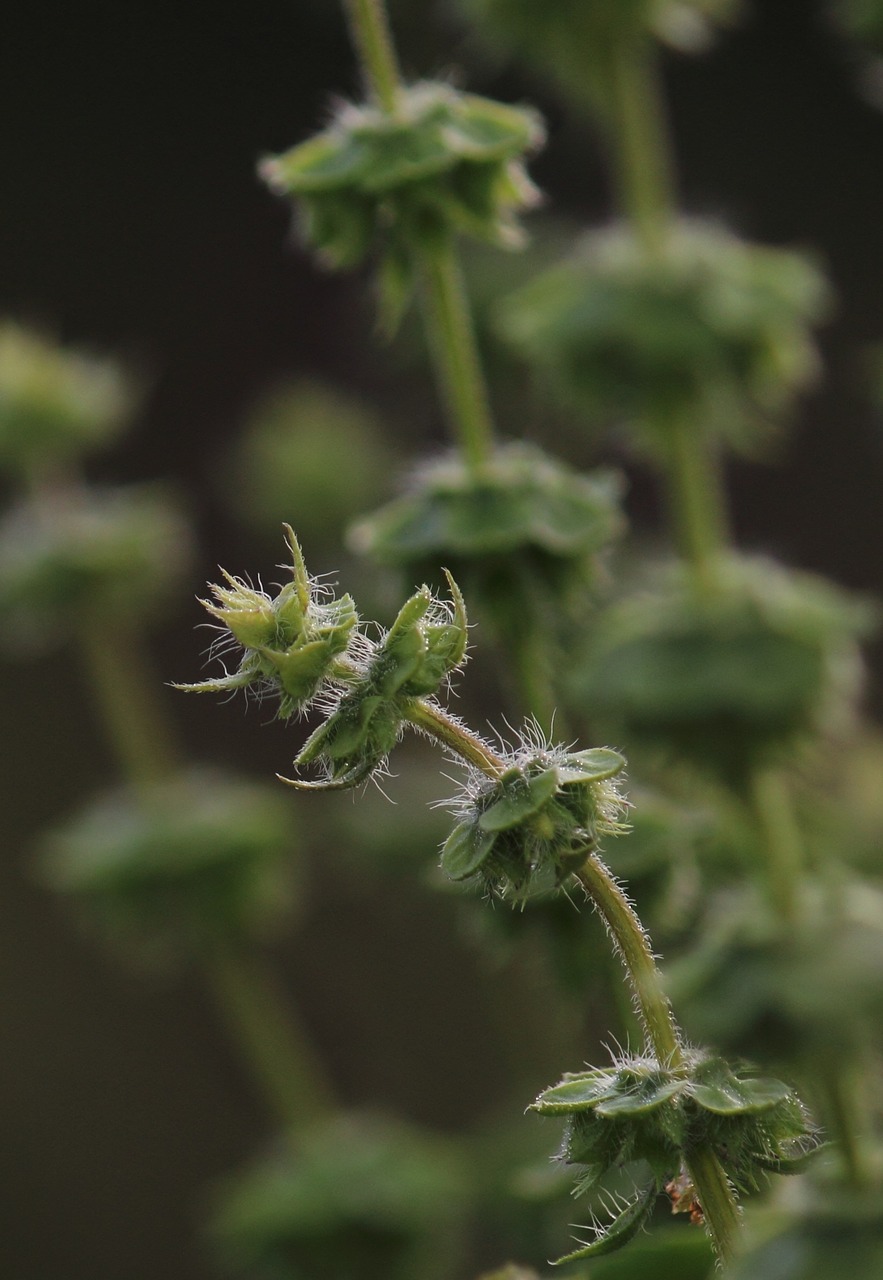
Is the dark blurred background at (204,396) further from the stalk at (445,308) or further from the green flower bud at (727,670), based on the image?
the stalk at (445,308)

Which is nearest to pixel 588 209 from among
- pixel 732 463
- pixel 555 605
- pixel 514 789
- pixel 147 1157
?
pixel 732 463

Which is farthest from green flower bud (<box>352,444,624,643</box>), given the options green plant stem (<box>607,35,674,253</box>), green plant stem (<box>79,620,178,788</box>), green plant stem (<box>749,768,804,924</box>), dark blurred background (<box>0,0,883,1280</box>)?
dark blurred background (<box>0,0,883,1280</box>)

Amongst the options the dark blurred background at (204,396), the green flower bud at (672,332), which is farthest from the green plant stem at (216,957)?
the dark blurred background at (204,396)

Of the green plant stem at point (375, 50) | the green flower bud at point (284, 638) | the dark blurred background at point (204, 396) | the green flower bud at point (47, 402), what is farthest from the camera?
the dark blurred background at point (204, 396)

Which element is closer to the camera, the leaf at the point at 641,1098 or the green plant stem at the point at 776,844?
the leaf at the point at 641,1098

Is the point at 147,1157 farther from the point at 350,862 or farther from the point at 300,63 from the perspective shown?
the point at 300,63

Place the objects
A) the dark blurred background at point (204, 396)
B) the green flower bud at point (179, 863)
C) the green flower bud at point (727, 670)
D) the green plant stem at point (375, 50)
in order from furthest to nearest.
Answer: the dark blurred background at point (204, 396) < the green flower bud at point (179, 863) < the green flower bud at point (727, 670) < the green plant stem at point (375, 50)

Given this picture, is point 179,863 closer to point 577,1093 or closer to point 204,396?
point 577,1093
